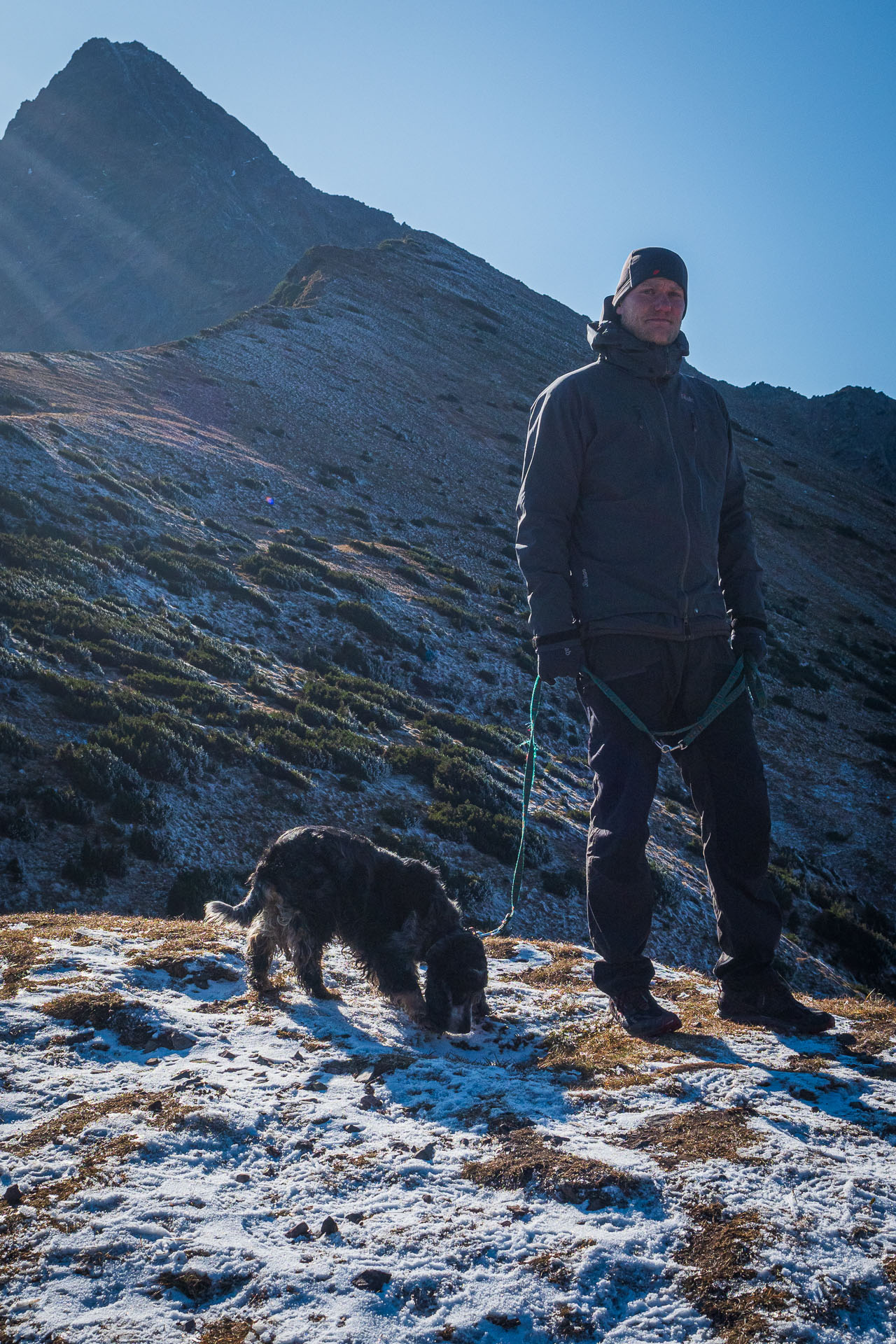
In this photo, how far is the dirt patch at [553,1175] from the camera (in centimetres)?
276

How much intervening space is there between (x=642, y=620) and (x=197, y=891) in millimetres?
6023

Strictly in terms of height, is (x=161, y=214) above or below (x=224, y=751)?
above

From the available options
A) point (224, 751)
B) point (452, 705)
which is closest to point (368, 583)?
point (452, 705)

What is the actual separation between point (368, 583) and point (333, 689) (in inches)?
227

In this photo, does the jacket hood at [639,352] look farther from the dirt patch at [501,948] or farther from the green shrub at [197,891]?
the green shrub at [197,891]

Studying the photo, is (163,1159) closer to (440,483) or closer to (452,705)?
(452,705)

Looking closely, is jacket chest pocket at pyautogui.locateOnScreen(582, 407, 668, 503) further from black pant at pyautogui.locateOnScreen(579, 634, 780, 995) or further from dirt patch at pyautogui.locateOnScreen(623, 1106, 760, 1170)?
dirt patch at pyautogui.locateOnScreen(623, 1106, 760, 1170)

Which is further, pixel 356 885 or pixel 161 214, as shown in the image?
pixel 161 214

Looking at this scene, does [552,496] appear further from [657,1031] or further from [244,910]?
[244,910]

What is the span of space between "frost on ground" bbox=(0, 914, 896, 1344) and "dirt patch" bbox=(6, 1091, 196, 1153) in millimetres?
11

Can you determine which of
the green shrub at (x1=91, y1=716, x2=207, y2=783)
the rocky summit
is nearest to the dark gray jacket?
the green shrub at (x1=91, y1=716, x2=207, y2=783)

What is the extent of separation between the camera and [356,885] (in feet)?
17.9

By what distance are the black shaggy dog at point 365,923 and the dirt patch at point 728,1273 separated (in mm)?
2512

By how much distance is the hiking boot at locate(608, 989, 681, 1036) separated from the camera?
4.28m
